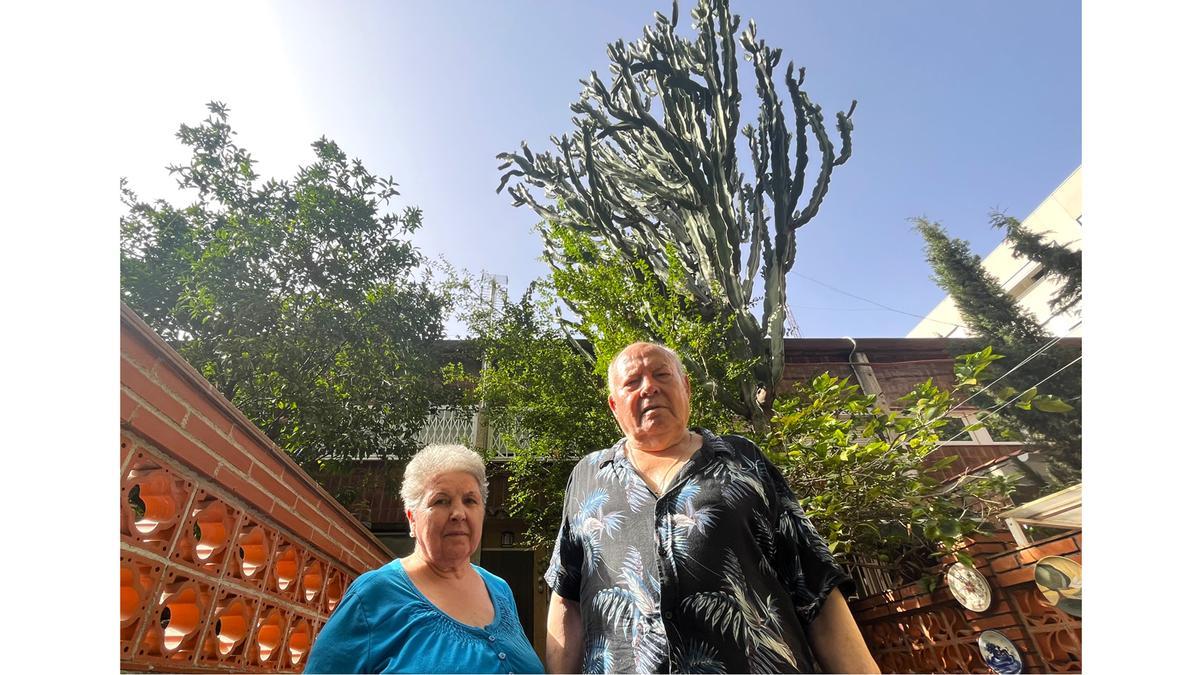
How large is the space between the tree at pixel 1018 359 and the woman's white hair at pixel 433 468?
9.21 feet

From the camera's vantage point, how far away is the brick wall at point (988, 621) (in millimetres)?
2480

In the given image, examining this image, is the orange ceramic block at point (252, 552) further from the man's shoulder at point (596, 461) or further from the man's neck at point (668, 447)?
the man's neck at point (668, 447)

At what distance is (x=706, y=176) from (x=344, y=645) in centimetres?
484

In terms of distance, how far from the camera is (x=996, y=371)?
517cm

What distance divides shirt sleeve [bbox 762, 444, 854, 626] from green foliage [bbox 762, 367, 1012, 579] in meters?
1.97

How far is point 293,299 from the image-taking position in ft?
17.9

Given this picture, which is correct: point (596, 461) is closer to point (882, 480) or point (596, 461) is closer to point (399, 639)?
point (399, 639)

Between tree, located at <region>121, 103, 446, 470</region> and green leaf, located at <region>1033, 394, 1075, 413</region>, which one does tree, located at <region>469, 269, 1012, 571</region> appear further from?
tree, located at <region>121, 103, 446, 470</region>

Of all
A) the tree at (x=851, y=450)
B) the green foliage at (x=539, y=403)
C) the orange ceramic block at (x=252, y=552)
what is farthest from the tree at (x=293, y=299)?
the orange ceramic block at (x=252, y=552)

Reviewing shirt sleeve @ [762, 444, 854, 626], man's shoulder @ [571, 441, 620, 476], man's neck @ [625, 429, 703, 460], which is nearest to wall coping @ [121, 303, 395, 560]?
man's shoulder @ [571, 441, 620, 476]

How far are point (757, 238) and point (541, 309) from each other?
2.64 metres

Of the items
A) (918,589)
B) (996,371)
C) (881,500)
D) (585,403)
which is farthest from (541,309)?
(996,371)

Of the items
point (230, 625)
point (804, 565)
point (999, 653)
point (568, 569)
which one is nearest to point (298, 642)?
point (230, 625)

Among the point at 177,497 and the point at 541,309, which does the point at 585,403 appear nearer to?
the point at 541,309
